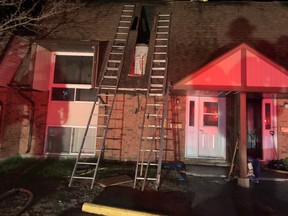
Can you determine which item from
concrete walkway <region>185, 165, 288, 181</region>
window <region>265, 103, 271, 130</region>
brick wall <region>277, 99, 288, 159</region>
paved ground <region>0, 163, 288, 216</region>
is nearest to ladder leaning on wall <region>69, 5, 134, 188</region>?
paved ground <region>0, 163, 288, 216</region>

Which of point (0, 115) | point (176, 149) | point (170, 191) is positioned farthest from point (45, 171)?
point (176, 149)

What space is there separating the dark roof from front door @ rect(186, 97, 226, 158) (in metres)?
1.77

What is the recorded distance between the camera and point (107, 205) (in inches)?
202

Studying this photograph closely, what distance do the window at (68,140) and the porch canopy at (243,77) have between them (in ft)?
15.2

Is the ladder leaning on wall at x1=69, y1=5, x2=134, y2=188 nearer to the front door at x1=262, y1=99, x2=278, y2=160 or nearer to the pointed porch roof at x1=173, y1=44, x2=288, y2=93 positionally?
the pointed porch roof at x1=173, y1=44, x2=288, y2=93

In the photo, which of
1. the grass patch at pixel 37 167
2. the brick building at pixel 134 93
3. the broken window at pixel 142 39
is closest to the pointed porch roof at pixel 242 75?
the brick building at pixel 134 93

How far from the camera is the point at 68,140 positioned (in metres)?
10.0

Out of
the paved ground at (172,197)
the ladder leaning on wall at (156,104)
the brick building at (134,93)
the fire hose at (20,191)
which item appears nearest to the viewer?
Result: the fire hose at (20,191)

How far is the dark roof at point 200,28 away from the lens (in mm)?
8984

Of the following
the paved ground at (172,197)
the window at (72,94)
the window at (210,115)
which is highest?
the window at (72,94)

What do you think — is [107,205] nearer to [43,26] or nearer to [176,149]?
[176,149]

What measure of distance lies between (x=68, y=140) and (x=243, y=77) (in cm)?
666

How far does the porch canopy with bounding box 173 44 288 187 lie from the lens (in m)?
7.11

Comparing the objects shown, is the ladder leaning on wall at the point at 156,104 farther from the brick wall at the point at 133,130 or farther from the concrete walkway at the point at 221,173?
the concrete walkway at the point at 221,173
